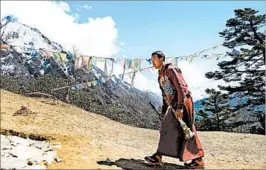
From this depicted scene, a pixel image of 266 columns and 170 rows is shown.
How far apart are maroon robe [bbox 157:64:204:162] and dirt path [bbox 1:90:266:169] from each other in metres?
0.73

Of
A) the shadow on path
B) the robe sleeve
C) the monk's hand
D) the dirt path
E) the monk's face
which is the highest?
the monk's face

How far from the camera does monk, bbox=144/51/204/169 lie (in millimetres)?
6484

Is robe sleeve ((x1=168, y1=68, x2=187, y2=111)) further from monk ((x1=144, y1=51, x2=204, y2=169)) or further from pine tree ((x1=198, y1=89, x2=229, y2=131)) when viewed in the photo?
pine tree ((x1=198, y1=89, x2=229, y2=131))

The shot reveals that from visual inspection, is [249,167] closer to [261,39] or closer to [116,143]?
[116,143]

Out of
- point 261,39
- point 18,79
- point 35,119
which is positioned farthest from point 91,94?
point 35,119

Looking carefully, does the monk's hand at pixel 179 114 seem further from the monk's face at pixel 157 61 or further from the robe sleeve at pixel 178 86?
the monk's face at pixel 157 61

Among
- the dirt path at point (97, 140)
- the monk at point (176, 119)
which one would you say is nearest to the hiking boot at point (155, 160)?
the monk at point (176, 119)

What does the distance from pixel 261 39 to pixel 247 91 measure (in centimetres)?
307

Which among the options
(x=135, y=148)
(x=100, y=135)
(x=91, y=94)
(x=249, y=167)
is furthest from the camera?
(x=91, y=94)

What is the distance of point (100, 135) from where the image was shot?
30.9 feet

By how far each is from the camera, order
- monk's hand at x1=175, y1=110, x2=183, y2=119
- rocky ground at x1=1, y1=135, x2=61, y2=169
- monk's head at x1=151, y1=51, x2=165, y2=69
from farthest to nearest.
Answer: monk's head at x1=151, y1=51, x2=165, y2=69 < monk's hand at x1=175, y1=110, x2=183, y2=119 < rocky ground at x1=1, y1=135, x2=61, y2=169

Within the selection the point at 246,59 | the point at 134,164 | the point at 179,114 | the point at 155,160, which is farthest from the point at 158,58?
the point at 246,59

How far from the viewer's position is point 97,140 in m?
8.73

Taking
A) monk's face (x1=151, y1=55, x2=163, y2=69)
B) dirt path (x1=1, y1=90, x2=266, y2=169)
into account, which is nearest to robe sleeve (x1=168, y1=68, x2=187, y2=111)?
monk's face (x1=151, y1=55, x2=163, y2=69)
